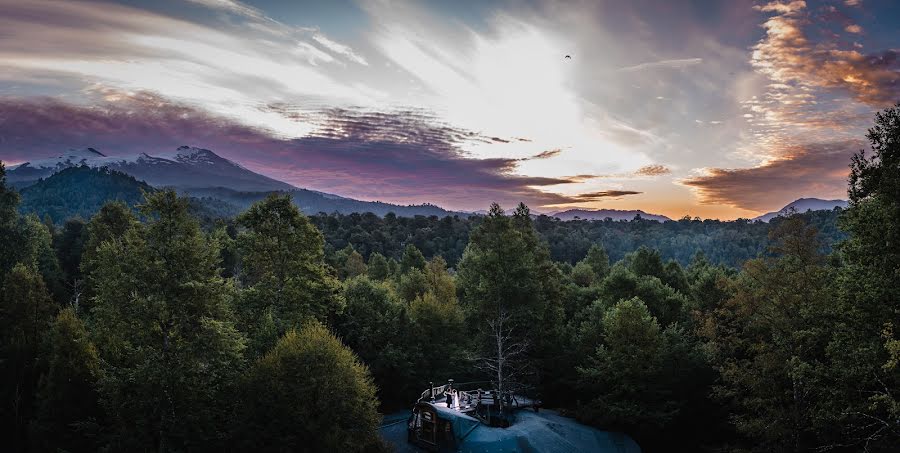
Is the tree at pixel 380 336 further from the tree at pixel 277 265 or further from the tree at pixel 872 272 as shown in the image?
the tree at pixel 872 272

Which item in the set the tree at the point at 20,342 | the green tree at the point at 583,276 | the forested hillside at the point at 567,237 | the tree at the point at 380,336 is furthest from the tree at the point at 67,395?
the forested hillside at the point at 567,237

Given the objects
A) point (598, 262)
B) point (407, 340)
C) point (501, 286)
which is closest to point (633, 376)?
point (501, 286)

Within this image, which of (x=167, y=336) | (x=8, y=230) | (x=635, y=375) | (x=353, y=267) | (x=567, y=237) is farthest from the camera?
(x=567, y=237)

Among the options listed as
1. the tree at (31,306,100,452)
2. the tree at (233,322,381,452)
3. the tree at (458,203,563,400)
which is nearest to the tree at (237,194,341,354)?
the tree at (233,322,381,452)

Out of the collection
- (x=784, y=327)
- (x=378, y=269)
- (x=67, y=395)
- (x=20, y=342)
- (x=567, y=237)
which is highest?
(x=567, y=237)

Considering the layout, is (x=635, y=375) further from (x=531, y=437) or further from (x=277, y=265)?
(x=277, y=265)

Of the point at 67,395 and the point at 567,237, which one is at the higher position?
the point at 567,237

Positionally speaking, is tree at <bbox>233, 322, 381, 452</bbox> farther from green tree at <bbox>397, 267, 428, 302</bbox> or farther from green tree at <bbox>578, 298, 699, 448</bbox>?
green tree at <bbox>397, 267, 428, 302</bbox>
